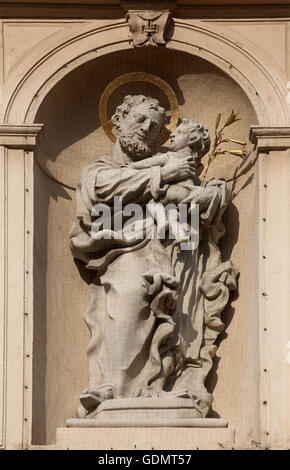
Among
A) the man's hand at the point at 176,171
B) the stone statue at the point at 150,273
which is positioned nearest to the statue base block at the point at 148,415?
the stone statue at the point at 150,273

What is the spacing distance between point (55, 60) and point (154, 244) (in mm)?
1228

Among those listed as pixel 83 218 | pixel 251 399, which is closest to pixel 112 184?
pixel 83 218

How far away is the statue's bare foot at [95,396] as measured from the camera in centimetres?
1841

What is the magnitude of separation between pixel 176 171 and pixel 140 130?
13.8 inches

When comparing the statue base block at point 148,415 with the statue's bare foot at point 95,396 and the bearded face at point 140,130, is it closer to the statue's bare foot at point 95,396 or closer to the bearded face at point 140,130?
the statue's bare foot at point 95,396

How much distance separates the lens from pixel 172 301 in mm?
18609

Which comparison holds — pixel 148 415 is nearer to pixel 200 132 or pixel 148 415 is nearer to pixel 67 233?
pixel 67 233

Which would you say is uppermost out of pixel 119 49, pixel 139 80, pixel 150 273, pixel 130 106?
pixel 119 49

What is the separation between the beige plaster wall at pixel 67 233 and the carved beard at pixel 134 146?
12.5 inches

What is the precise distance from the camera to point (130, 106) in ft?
62.6

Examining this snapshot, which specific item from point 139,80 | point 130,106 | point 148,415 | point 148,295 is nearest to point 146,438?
point 148,415

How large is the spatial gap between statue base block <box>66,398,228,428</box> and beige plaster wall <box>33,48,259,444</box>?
0.36 m

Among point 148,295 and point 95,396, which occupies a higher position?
point 148,295

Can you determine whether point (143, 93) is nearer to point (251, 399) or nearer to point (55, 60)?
point (55, 60)
